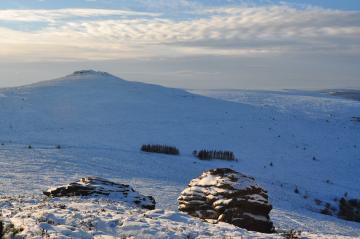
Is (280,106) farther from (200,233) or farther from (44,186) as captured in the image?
(200,233)

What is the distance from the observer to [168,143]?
1323 inches

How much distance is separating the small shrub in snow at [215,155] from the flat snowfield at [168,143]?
0.55 meters

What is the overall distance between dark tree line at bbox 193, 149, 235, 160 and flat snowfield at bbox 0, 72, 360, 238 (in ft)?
1.68

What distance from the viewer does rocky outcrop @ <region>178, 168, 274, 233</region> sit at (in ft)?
47.2

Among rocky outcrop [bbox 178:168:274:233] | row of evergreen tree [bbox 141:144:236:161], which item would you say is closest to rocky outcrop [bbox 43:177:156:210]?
rocky outcrop [bbox 178:168:274:233]

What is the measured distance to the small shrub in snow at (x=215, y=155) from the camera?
97.2 feet

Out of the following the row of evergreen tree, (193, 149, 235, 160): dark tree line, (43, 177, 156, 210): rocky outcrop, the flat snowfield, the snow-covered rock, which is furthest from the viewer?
the row of evergreen tree

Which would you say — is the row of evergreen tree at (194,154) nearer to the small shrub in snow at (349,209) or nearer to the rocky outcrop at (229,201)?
the small shrub in snow at (349,209)

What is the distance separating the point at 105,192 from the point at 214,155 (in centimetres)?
1463

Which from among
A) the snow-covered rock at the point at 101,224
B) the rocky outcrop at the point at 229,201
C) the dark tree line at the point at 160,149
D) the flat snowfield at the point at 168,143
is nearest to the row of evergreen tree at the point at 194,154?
the dark tree line at the point at 160,149

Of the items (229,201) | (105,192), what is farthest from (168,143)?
(229,201)

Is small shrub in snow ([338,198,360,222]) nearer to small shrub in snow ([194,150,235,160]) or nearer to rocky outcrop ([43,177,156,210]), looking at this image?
small shrub in snow ([194,150,235,160])

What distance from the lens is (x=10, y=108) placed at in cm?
4259

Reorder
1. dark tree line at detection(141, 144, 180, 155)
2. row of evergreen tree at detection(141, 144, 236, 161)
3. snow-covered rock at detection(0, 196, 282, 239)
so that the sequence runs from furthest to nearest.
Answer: dark tree line at detection(141, 144, 180, 155)
row of evergreen tree at detection(141, 144, 236, 161)
snow-covered rock at detection(0, 196, 282, 239)
